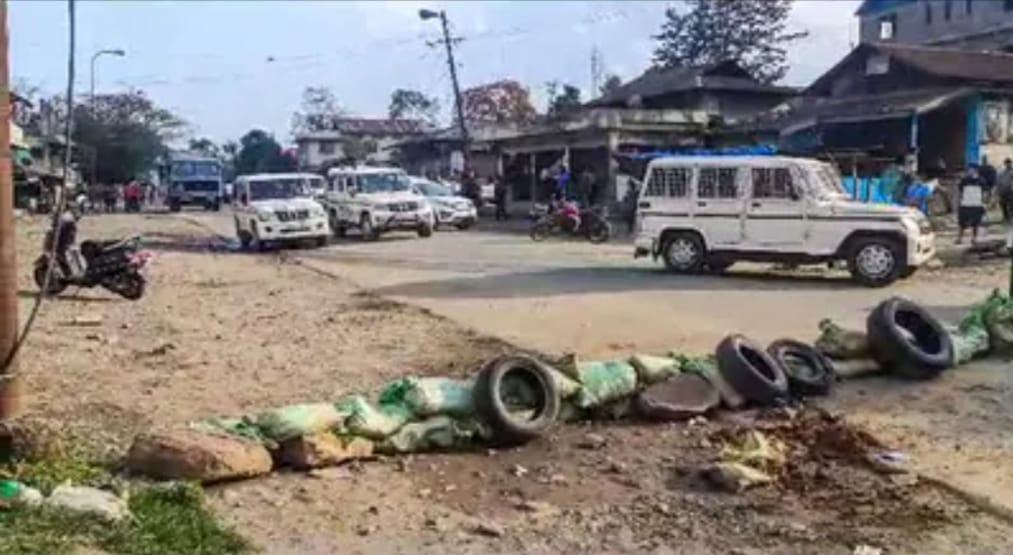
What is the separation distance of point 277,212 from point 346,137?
68.1 meters

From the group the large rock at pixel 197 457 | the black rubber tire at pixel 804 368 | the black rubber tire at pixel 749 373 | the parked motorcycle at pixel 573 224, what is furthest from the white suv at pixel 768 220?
the large rock at pixel 197 457

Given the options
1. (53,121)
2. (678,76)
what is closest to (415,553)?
(678,76)

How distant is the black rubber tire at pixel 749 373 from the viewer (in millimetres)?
8398

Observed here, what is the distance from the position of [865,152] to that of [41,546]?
2898 cm

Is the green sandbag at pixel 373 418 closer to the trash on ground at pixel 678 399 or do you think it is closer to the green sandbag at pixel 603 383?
the green sandbag at pixel 603 383

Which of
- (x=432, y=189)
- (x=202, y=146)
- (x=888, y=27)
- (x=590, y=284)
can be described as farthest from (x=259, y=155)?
(x=590, y=284)

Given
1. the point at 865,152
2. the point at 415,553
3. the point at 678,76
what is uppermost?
the point at 678,76

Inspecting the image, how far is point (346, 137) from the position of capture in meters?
95.9

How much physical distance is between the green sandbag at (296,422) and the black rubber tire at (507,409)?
0.89m

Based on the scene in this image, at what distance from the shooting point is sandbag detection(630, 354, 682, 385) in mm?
8305

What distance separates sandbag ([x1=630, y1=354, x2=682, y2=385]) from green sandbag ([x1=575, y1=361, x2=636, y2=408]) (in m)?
0.07

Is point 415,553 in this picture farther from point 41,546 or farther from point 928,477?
point 928,477

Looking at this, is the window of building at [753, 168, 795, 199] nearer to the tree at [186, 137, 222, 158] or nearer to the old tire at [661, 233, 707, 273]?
the old tire at [661, 233, 707, 273]

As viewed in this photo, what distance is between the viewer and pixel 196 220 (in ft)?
Result: 156
